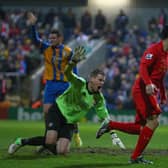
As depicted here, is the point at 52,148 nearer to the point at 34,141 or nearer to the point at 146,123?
the point at 34,141

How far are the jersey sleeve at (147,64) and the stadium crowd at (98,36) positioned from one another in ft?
62.3

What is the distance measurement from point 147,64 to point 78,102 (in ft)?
5.85

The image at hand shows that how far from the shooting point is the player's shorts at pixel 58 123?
11945mm

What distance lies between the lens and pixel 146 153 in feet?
41.6

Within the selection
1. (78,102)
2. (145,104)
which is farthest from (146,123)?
(78,102)

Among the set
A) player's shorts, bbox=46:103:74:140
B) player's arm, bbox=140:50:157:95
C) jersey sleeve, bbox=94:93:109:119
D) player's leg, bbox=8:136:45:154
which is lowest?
player's leg, bbox=8:136:45:154

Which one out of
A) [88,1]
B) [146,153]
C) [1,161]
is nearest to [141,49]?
[88,1]

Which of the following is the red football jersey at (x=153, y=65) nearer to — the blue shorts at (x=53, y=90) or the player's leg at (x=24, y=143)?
the player's leg at (x=24, y=143)

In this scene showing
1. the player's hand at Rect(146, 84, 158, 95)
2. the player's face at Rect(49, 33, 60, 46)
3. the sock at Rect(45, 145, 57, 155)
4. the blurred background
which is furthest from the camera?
the blurred background

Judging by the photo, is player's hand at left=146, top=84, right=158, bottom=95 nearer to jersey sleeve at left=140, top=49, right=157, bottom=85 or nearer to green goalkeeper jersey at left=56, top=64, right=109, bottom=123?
jersey sleeve at left=140, top=49, right=157, bottom=85

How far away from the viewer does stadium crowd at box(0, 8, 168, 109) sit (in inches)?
1212

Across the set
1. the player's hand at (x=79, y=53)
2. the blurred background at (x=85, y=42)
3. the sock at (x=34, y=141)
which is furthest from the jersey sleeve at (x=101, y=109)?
the blurred background at (x=85, y=42)

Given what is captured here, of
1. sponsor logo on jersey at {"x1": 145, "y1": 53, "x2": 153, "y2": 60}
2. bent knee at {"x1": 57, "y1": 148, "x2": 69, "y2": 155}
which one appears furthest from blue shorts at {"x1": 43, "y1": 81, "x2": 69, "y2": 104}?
sponsor logo on jersey at {"x1": 145, "y1": 53, "x2": 153, "y2": 60}

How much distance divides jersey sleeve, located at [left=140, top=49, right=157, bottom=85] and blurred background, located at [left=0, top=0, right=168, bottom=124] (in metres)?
18.1
